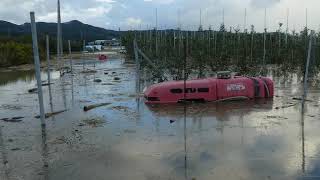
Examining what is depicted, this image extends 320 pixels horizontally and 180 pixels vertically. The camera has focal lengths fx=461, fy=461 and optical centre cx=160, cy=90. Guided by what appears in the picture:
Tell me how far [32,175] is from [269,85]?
10.7 m

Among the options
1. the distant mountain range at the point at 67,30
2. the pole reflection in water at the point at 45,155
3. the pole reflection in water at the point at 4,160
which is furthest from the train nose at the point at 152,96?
the distant mountain range at the point at 67,30

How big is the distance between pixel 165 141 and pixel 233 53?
17.5 meters

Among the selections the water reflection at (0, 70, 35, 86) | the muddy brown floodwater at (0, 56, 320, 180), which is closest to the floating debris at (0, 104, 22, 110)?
the muddy brown floodwater at (0, 56, 320, 180)

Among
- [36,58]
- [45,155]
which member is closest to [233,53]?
[36,58]

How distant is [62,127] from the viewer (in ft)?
41.7

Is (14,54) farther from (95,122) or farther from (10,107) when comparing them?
(95,122)

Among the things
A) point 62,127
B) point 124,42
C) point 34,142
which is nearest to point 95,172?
point 34,142

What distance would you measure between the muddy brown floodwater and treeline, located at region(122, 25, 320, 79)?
726 cm

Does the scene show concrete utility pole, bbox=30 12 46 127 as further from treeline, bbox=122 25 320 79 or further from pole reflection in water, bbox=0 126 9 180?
treeline, bbox=122 25 320 79

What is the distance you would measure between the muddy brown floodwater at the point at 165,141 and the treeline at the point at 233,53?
7.26 m

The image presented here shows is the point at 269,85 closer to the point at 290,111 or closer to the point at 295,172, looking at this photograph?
the point at 290,111

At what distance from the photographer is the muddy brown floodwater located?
8422mm

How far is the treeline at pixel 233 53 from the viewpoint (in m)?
24.2

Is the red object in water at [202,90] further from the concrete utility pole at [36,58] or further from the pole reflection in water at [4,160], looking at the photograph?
the pole reflection in water at [4,160]
